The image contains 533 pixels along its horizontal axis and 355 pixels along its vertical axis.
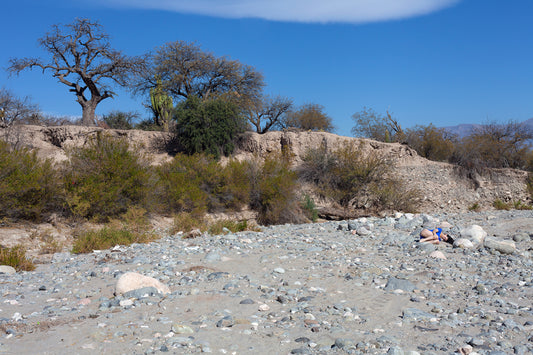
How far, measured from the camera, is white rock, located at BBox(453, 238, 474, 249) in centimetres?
888

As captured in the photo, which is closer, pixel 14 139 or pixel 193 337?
pixel 193 337

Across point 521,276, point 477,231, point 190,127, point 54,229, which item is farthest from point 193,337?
point 190,127

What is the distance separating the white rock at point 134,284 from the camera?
19.5ft

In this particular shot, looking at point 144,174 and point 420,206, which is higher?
point 144,174

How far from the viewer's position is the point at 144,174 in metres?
15.5

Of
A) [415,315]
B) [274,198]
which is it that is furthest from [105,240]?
→ [274,198]

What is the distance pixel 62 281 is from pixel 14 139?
18.6m

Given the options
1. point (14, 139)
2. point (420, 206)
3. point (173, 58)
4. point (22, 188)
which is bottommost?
point (420, 206)

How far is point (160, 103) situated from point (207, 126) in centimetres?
726

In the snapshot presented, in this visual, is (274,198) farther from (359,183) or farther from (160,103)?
(160,103)

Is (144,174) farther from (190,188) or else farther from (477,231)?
(477,231)

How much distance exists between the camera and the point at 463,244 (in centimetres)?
893

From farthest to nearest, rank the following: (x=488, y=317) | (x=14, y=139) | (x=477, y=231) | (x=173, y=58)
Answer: (x=173, y=58)
(x=14, y=139)
(x=477, y=231)
(x=488, y=317)

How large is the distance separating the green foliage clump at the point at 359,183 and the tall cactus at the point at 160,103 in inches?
468
